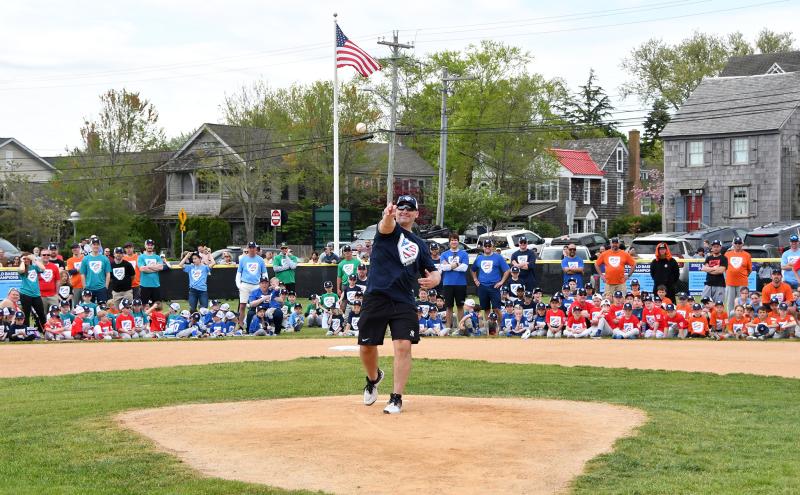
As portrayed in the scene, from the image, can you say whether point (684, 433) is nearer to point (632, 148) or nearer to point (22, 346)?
point (22, 346)

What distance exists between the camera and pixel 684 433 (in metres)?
8.52

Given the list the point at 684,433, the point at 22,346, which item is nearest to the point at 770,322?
the point at 684,433

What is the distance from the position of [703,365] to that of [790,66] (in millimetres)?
52826

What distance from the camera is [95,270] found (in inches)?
811

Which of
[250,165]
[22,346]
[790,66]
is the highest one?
[790,66]

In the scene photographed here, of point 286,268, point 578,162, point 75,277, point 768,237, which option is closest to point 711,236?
point 768,237

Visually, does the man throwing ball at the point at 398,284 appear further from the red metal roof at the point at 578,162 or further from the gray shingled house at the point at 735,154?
the red metal roof at the point at 578,162

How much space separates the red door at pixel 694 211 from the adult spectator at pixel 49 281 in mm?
43228

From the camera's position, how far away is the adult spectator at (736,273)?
2030 centimetres

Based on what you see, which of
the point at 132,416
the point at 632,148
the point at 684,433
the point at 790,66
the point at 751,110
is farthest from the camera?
the point at 632,148

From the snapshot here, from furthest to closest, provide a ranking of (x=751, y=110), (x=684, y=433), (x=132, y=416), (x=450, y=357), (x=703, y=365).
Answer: (x=751, y=110)
(x=450, y=357)
(x=703, y=365)
(x=132, y=416)
(x=684, y=433)

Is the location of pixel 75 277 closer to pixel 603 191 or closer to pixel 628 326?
pixel 628 326

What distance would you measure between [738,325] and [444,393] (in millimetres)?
9125

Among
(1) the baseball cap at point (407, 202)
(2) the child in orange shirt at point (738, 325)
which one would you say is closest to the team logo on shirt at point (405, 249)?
(1) the baseball cap at point (407, 202)
